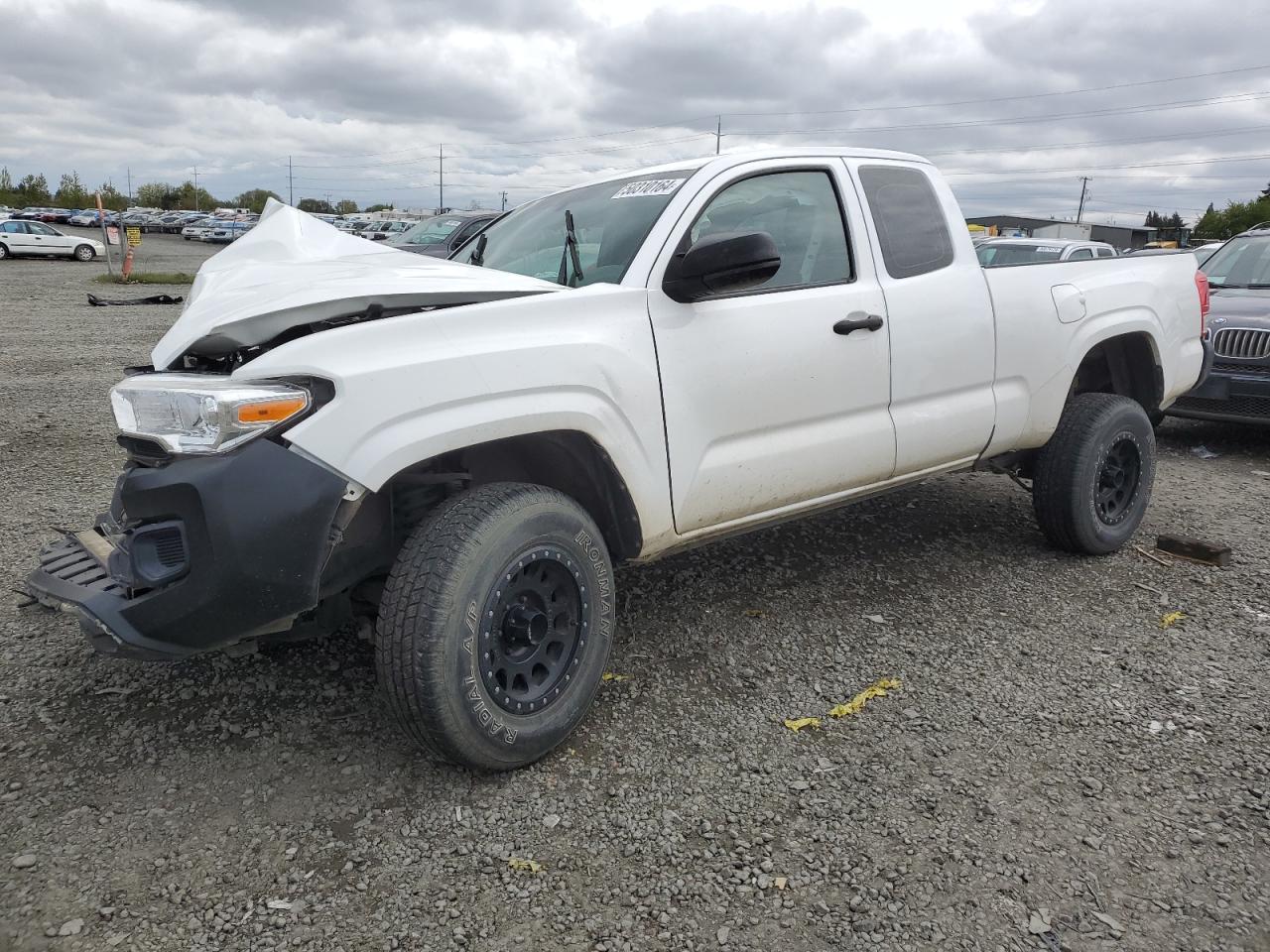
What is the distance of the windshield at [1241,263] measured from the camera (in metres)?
8.06

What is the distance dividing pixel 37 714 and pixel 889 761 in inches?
109

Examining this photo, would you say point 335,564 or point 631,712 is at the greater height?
point 335,564

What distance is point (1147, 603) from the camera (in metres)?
4.24

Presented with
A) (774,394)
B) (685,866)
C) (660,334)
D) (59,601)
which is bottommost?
(685,866)

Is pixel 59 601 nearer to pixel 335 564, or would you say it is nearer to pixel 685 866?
pixel 335 564

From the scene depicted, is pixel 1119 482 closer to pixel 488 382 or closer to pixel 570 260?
pixel 570 260

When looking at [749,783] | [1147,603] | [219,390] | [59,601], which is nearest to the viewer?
[219,390]

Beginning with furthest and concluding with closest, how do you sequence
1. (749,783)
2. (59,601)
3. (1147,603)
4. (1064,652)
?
(1147,603), (1064,652), (749,783), (59,601)

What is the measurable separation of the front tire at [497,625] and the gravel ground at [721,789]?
0.21 m

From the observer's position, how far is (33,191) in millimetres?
91875

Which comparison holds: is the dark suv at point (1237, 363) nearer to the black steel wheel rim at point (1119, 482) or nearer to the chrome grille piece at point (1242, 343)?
the chrome grille piece at point (1242, 343)

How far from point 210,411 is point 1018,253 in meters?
12.7

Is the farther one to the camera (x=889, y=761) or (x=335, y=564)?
(x=889, y=761)

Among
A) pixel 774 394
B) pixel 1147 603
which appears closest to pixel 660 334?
pixel 774 394
